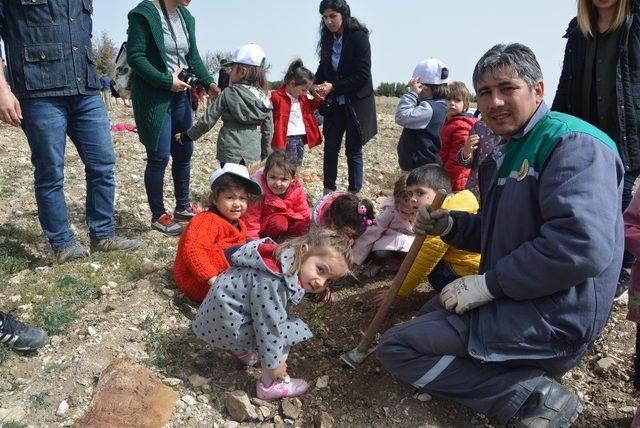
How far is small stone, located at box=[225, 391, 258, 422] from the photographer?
279cm

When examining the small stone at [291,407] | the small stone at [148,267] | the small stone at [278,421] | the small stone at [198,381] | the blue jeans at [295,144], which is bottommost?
the small stone at [278,421]

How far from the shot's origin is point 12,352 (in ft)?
10.0

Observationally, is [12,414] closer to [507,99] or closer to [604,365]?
[507,99]

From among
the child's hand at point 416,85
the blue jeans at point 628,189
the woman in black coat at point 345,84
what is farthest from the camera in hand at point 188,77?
the blue jeans at point 628,189

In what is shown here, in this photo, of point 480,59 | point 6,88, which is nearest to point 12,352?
point 6,88

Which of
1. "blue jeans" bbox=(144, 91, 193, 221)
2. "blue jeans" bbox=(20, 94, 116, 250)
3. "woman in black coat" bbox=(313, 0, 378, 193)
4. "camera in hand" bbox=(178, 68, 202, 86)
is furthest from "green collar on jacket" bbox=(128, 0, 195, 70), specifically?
"woman in black coat" bbox=(313, 0, 378, 193)

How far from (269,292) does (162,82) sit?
248 cm

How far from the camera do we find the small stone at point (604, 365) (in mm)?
3203

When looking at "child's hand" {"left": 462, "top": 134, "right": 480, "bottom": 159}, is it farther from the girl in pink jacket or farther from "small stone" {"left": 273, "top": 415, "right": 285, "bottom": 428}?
"small stone" {"left": 273, "top": 415, "right": 285, "bottom": 428}

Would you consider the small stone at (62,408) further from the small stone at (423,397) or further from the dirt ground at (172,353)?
the small stone at (423,397)

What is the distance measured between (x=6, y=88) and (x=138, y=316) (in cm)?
173

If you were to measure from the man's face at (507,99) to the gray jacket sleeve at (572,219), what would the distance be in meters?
0.27

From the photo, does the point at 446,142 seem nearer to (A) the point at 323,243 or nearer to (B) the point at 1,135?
(A) the point at 323,243

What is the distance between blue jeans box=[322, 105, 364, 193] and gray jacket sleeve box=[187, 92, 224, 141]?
1355mm
